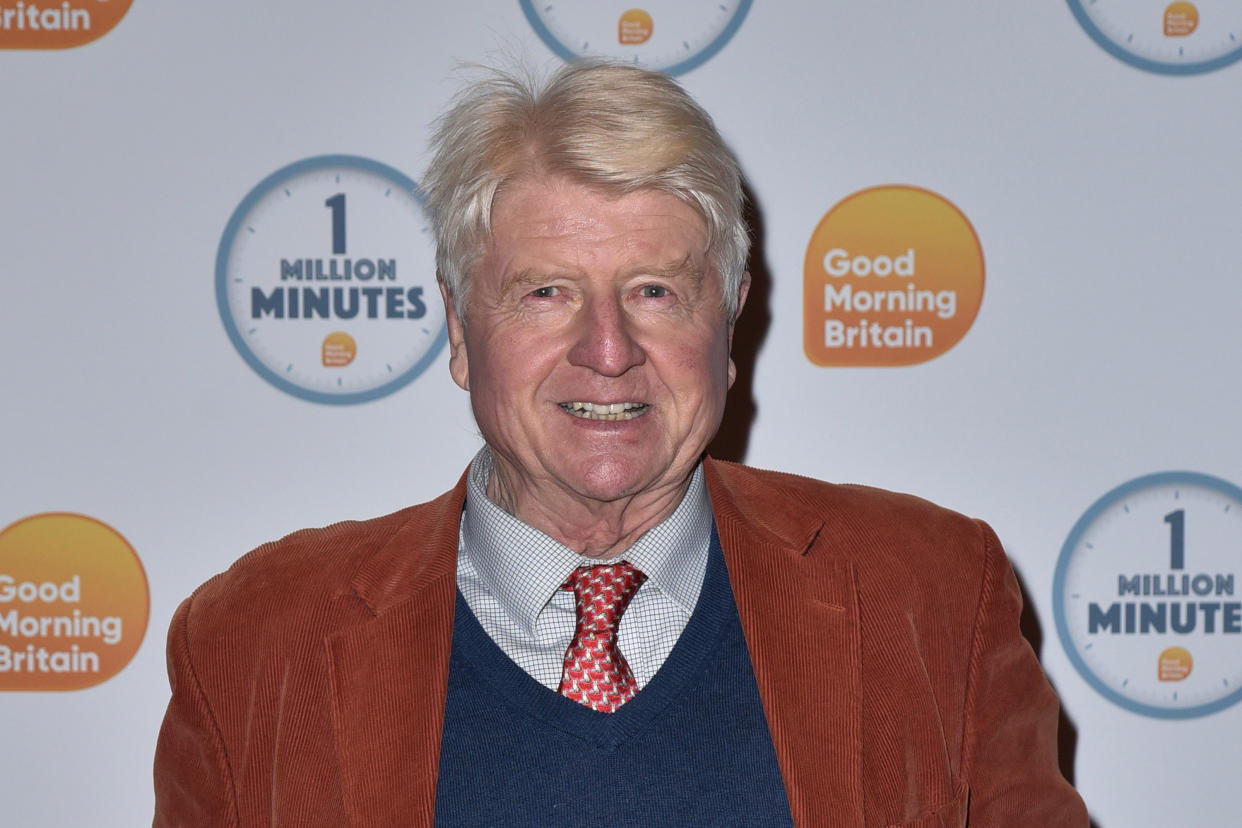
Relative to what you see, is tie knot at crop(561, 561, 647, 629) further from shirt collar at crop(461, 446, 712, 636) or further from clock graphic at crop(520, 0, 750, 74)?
clock graphic at crop(520, 0, 750, 74)

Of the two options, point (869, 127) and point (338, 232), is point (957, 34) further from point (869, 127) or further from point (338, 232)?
point (338, 232)

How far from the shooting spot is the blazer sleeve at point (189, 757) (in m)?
1.49

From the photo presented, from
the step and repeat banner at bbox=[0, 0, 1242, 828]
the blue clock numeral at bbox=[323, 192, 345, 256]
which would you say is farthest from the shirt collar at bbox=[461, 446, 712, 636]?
the blue clock numeral at bbox=[323, 192, 345, 256]

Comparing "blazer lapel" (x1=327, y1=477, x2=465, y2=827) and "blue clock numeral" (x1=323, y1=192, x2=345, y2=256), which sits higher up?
"blue clock numeral" (x1=323, y1=192, x2=345, y2=256)

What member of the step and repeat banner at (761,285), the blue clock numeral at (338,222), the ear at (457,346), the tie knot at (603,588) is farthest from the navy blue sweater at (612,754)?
the blue clock numeral at (338,222)

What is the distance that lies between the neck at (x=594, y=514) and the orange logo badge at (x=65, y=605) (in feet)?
3.05

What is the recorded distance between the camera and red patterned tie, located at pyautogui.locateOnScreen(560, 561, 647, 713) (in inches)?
54.8

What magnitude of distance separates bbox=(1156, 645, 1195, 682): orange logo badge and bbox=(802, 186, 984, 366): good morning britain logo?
0.64 meters

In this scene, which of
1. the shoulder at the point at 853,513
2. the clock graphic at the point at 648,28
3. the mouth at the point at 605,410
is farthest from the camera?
the clock graphic at the point at 648,28

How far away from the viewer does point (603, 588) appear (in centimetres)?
149

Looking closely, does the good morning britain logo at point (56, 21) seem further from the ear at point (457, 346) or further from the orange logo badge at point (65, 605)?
the ear at point (457, 346)

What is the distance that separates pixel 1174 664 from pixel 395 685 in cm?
140

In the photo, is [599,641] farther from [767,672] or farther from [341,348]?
[341,348]

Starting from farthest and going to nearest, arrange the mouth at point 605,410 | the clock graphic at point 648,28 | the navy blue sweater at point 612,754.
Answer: the clock graphic at point 648,28
the mouth at point 605,410
the navy blue sweater at point 612,754
